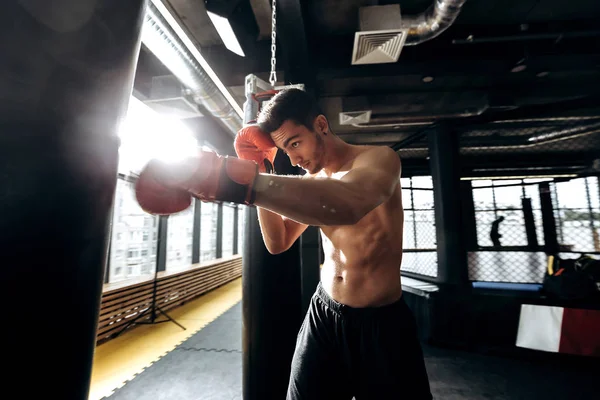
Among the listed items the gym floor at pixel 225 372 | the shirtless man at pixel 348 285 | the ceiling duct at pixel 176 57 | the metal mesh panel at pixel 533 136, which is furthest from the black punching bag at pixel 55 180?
the metal mesh panel at pixel 533 136

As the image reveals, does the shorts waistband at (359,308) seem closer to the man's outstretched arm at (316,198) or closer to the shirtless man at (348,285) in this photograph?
the shirtless man at (348,285)

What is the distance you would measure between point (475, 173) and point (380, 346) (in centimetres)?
820

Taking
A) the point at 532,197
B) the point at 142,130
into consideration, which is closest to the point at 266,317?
the point at 142,130

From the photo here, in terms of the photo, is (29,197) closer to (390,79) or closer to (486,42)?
(486,42)

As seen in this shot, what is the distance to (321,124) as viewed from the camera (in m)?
1.32

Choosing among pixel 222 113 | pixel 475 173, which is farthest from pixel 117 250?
pixel 475 173

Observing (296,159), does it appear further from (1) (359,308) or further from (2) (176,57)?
(2) (176,57)

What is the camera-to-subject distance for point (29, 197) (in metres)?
0.40

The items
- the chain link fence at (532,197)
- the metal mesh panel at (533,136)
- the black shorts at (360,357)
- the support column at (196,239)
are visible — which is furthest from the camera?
the support column at (196,239)

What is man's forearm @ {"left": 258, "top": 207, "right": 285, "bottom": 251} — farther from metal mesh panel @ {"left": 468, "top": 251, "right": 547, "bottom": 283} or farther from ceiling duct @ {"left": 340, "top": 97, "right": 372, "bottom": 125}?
metal mesh panel @ {"left": 468, "top": 251, "right": 547, "bottom": 283}

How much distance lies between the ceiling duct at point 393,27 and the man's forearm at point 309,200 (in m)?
2.46

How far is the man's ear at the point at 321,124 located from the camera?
129 centimetres

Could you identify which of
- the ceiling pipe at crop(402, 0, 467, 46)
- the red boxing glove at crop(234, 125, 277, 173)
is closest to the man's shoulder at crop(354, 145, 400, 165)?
the red boxing glove at crop(234, 125, 277, 173)

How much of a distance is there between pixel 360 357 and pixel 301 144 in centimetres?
92
